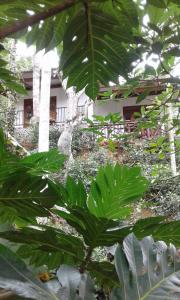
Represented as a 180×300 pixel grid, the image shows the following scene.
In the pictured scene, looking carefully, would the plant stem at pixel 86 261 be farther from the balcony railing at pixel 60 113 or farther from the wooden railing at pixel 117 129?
the balcony railing at pixel 60 113

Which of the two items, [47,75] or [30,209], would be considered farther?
[47,75]

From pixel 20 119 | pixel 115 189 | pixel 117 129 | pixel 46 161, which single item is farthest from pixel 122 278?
pixel 20 119

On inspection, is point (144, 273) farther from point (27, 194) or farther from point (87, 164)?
point (87, 164)

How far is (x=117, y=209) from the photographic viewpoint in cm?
60

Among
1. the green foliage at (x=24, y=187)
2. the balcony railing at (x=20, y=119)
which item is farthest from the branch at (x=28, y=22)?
the balcony railing at (x=20, y=119)

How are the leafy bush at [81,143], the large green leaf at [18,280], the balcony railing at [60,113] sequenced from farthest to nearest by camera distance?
the balcony railing at [60,113] < the leafy bush at [81,143] < the large green leaf at [18,280]

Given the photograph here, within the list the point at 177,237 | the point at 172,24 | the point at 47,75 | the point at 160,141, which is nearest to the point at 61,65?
the point at 172,24

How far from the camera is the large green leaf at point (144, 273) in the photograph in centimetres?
46

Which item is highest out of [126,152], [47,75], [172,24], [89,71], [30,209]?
[47,75]

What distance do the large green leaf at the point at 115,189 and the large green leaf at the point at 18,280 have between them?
207 mm

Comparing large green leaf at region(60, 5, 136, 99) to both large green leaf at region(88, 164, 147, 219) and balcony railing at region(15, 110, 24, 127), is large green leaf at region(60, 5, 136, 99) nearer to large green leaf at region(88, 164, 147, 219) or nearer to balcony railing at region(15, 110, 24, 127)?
large green leaf at region(88, 164, 147, 219)

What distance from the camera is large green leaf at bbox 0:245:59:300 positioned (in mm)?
382

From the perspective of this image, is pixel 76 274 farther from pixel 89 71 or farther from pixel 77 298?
pixel 89 71

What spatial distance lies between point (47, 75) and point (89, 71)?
6152mm
